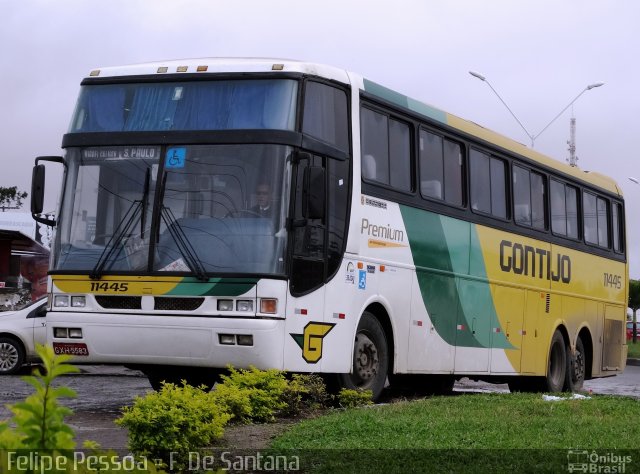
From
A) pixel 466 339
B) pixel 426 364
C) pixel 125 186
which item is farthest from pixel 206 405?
pixel 466 339

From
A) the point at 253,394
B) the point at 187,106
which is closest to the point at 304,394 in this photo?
the point at 253,394

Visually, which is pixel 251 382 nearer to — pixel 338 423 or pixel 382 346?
pixel 338 423

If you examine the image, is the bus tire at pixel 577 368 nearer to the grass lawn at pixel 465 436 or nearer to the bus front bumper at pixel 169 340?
the grass lawn at pixel 465 436

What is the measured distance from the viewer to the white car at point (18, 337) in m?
20.6

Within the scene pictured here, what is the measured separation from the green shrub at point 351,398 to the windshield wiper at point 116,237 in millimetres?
2774

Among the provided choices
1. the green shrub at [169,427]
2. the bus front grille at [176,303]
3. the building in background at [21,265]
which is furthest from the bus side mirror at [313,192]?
the building in background at [21,265]

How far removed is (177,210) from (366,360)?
285 cm

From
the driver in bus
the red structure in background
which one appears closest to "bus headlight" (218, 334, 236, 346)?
the driver in bus

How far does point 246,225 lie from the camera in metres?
11.7

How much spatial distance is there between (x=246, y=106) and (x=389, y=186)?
2.32m

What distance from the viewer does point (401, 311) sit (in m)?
13.9

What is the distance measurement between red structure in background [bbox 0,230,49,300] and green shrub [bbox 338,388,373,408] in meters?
18.7

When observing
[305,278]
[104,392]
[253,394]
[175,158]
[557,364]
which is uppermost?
[175,158]

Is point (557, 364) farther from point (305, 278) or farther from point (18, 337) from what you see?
point (18, 337)
